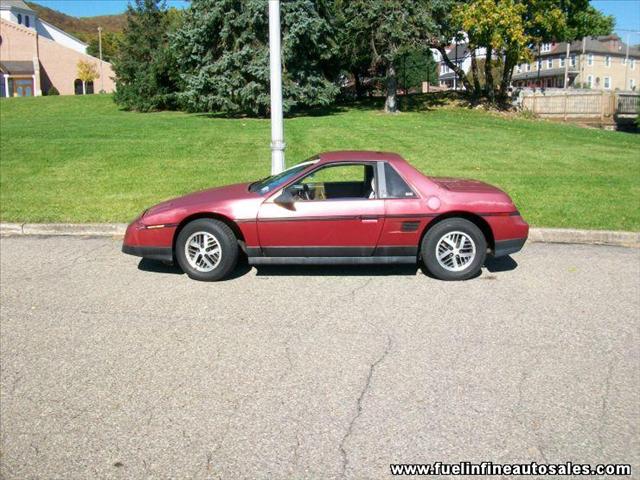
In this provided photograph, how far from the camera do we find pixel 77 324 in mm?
5660

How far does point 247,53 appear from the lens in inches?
986

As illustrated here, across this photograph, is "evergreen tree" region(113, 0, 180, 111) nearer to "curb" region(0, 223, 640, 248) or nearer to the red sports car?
"curb" region(0, 223, 640, 248)

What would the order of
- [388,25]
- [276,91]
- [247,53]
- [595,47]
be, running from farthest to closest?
[595,47], [388,25], [247,53], [276,91]

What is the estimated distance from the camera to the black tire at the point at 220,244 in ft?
22.5

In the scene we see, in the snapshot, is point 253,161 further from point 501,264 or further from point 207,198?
point 501,264

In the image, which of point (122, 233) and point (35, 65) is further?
point (35, 65)

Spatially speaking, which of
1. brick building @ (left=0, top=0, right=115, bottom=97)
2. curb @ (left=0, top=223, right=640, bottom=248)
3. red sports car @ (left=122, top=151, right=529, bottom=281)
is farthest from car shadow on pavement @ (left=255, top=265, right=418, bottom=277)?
brick building @ (left=0, top=0, right=115, bottom=97)

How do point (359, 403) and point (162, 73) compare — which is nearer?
point (359, 403)

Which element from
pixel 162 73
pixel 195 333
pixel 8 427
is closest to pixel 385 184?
pixel 195 333

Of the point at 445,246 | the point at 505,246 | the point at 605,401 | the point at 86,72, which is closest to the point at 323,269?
the point at 445,246

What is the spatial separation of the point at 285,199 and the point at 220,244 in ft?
2.77

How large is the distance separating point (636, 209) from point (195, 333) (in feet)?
25.7

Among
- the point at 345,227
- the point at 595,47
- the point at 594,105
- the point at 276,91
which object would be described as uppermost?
the point at 595,47

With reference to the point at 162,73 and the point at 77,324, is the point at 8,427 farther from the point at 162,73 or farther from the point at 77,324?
the point at 162,73
